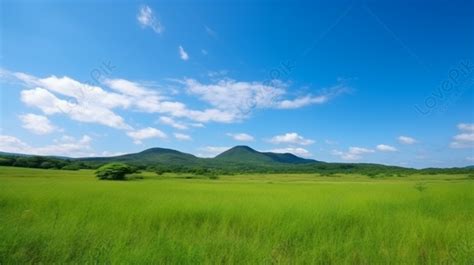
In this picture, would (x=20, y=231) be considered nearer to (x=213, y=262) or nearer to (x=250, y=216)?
(x=213, y=262)

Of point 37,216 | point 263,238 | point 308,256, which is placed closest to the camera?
point 308,256

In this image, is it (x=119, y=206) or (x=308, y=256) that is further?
(x=119, y=206)

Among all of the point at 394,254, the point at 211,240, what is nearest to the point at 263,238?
the point at 211,240

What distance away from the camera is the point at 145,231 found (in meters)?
7.01

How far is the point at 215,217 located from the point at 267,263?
444 centimetres

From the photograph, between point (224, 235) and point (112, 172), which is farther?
point (112, 172)

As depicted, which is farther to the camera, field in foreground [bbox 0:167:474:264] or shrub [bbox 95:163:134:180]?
shrub [bbox 95:163:134:180]

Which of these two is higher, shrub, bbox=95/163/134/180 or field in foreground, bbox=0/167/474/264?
shrub, bbox=95/163/134/180

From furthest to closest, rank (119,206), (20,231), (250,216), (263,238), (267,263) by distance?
(119,206), (250,216), (263,238), (20,231), (267,263)

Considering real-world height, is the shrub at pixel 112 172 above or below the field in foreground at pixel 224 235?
above

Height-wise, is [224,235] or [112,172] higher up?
[112,172]

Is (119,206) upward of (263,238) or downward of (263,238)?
upward

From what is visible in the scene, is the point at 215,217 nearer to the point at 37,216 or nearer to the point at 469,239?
the point at 37,216

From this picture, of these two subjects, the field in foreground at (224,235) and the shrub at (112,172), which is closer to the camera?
the field in foreground at (224,235)
